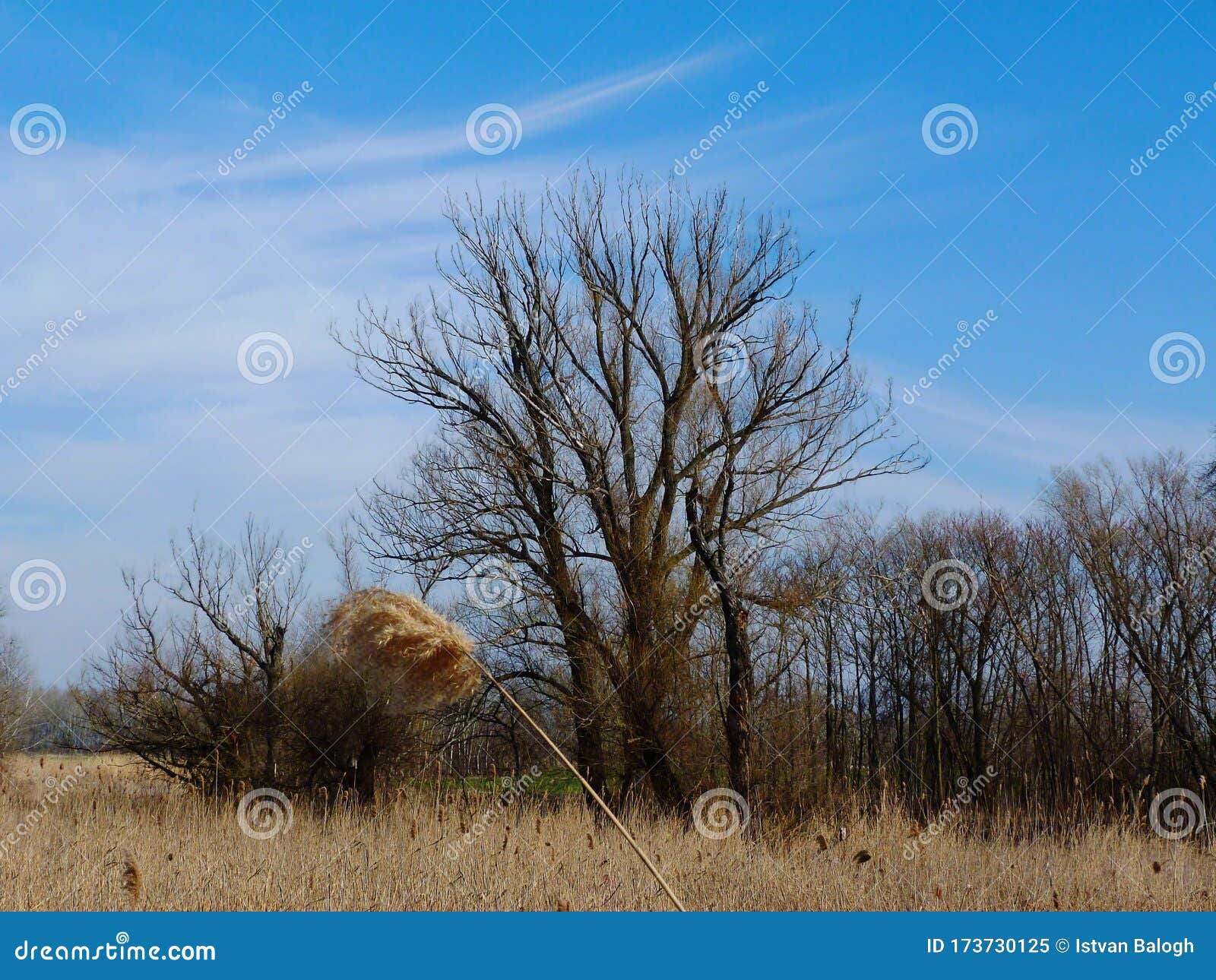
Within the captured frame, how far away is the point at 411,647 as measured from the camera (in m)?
5.62

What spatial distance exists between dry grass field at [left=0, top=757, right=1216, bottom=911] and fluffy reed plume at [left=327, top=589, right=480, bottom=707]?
8.82 feet

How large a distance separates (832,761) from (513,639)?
296 inches

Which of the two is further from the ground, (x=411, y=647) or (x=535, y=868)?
(x=411, y=647)

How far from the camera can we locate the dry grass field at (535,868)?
7.98 metres

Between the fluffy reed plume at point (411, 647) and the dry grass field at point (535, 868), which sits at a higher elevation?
the fluffy reed plume at point (411, 647)

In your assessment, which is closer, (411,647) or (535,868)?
(411,647)

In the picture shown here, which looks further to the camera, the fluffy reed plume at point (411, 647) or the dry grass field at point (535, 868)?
the dry grass field at point (535, 868)

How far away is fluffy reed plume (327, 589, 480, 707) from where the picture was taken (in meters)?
5.64

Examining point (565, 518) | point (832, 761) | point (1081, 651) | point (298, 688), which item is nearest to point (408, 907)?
point (298, 688)

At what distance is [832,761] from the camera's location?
2189cm

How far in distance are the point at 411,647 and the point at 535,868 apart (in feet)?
12.9

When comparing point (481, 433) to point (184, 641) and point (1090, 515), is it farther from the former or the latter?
point (1090, 515)

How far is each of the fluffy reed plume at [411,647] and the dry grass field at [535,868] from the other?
2.69m

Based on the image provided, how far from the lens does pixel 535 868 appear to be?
8734 mm
